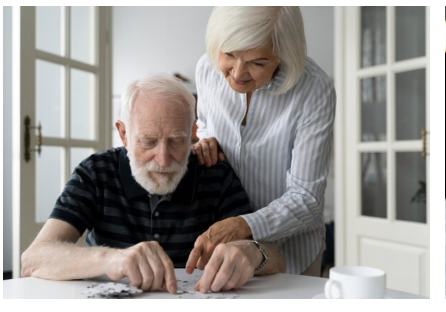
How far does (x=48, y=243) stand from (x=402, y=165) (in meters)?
2.37

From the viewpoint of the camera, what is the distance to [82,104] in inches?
104

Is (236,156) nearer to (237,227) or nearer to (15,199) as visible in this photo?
(237,227)

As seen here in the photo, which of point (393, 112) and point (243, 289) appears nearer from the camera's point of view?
point (243, 289)

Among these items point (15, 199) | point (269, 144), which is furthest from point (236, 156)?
point (15, 199)

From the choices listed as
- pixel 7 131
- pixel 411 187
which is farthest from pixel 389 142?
pixel 7 131

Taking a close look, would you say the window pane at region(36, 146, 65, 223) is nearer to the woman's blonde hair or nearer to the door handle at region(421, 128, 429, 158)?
the woman's blonde hair

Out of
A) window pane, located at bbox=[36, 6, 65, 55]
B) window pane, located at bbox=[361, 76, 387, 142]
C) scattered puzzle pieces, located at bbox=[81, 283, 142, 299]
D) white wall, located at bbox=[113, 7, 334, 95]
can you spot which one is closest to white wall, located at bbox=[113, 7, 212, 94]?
white wall, located at bbox=[113, 7, 334, 95]

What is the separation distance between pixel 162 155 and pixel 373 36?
2.30 metres

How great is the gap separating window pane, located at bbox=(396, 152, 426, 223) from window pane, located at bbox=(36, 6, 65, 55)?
75.0 inches

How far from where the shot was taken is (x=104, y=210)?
1242 millimetres

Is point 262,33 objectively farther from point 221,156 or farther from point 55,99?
point 55,99

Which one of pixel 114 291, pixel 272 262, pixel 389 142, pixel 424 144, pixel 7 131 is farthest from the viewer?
pixel 7 131

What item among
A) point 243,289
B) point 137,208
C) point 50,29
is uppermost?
point 50,29

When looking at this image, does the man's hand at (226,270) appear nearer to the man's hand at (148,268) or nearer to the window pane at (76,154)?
the man's hand at (148,268)
